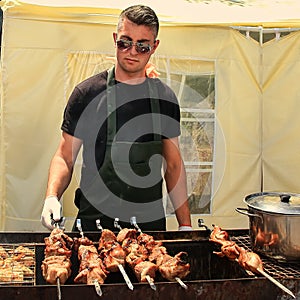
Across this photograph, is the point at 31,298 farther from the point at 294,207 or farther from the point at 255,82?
the point at 255,82

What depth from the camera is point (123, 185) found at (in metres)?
3.64

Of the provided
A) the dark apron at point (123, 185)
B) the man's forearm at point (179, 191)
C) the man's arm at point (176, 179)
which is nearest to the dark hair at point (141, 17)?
the dark apron at point (123, 185)

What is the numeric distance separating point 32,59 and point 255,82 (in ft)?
7.40

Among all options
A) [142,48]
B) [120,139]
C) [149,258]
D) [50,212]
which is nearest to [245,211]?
[149,258]

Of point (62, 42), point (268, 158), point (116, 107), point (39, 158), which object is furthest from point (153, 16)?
point (268, 158)

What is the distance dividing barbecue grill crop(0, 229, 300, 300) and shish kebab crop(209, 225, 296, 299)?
5cm

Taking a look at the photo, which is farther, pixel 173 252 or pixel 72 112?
pixel 72 112

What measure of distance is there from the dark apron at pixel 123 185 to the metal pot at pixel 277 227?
3.31 ft

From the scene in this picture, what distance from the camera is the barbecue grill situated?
219cm

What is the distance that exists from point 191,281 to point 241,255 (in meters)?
0.44

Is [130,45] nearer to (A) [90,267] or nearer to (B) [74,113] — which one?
(B) [74,113]

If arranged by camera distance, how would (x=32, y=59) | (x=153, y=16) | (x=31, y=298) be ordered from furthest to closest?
(x=32, y=59), (x=153, y=16), (x=31, y=298)

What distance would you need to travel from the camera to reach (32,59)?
4.71 metres

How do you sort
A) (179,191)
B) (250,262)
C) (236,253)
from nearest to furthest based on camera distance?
(250,262), (236,253), (179,191)
